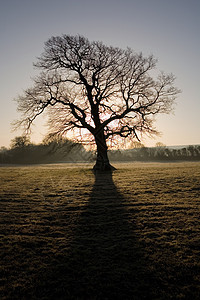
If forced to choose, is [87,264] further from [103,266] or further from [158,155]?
[158,155]

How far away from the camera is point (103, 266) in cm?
364

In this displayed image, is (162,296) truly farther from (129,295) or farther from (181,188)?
(181,188)

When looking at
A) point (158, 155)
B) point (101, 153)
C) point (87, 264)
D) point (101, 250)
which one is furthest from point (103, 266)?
point (158, 155)

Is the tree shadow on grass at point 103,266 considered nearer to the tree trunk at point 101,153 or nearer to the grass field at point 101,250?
the grass field at point 101,250

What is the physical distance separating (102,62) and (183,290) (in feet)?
62.5

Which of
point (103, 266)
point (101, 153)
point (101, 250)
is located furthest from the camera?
point (101, 153)

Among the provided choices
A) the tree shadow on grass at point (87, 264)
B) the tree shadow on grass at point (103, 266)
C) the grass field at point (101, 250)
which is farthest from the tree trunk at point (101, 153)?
the tree shadow on grass at point (103, 266)

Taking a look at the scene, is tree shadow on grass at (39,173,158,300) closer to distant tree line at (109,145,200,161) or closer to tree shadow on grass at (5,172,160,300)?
tree shadow on grass at (5,172,160,300)

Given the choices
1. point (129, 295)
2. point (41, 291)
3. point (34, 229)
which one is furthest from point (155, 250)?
point (34, 229)

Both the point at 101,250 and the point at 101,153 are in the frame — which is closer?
the point at 101,250

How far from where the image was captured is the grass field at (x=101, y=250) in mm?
3098

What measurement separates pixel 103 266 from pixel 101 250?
0.58m

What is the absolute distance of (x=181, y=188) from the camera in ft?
33.7

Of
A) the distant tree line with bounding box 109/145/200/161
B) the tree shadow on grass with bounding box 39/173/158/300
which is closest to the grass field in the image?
the tree shadow on grass with bounding box 39/173/158/300
